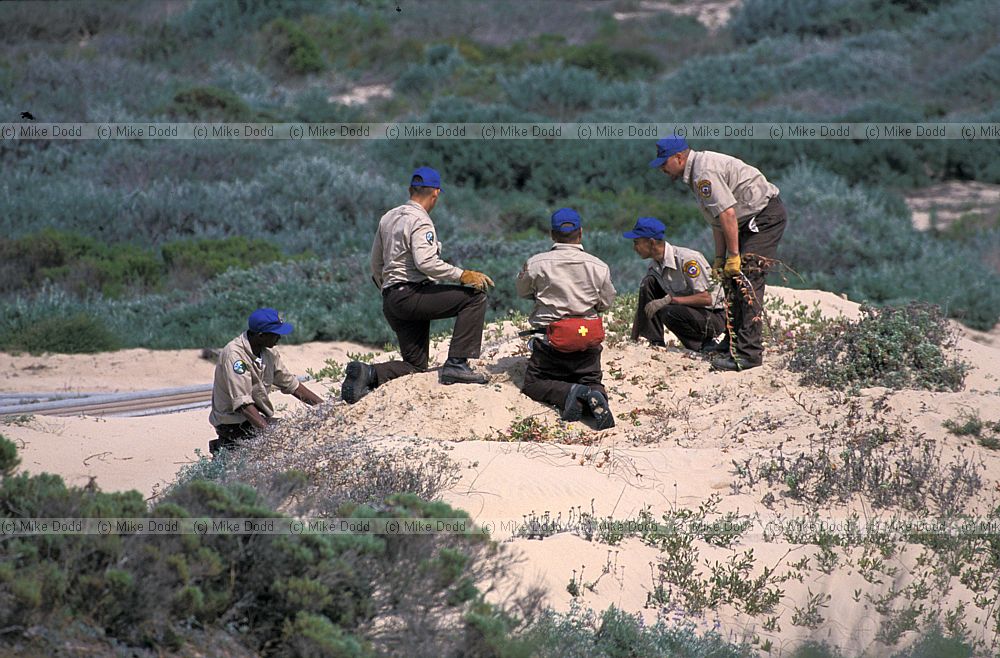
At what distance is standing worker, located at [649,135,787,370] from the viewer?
7680 mm

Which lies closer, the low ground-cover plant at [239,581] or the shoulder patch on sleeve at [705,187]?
the low ground-cover plant at [239,581]

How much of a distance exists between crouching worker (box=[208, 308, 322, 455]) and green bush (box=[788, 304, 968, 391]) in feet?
11.5

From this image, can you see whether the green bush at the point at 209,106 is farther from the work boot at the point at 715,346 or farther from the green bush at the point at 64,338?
the work boot at the point at 715,346

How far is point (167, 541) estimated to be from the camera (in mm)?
4570

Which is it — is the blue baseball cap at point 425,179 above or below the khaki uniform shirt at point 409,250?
above

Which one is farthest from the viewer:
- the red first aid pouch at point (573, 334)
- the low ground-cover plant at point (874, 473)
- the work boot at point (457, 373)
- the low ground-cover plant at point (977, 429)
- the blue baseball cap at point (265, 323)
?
the work boot at point (457, 373)

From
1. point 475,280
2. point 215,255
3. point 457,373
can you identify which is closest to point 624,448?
point 457,373

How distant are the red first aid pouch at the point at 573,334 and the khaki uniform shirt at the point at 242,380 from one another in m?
1.70

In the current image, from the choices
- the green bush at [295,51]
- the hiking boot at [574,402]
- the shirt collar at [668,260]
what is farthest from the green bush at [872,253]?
the green bush at [295,51]

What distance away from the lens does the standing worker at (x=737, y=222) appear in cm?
768

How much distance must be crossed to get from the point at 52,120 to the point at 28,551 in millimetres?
17824

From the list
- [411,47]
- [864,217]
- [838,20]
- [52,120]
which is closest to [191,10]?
[411,47]

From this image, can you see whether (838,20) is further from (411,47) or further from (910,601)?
(910,601)

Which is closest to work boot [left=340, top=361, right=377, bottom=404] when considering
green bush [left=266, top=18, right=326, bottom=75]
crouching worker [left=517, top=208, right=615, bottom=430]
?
crouching worker [left=517, top=208, right=615, bottom=430]
